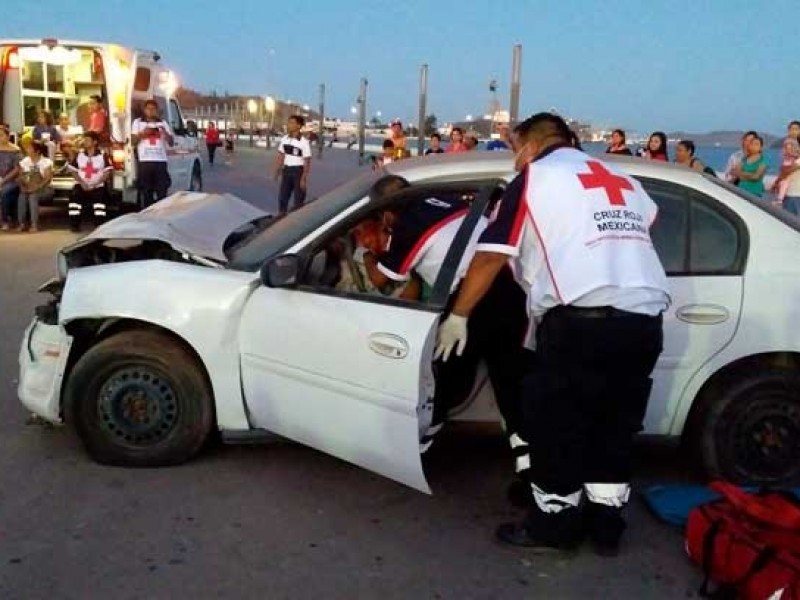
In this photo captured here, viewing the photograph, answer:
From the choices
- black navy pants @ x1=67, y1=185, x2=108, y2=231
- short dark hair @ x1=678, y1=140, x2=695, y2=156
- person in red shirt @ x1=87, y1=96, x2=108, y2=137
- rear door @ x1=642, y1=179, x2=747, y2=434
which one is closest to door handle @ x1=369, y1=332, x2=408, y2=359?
rear door @ x1=642, y1=179, x2=747, y2=434

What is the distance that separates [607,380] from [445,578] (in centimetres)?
98

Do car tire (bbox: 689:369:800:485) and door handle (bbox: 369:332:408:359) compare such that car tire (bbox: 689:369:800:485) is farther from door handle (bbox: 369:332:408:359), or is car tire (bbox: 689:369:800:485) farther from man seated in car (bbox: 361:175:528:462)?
door handle (bbox: 369:332:408:359)

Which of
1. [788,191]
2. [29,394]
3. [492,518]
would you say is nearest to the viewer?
[492,518]

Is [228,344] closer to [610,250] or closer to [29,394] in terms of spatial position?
[29,394]

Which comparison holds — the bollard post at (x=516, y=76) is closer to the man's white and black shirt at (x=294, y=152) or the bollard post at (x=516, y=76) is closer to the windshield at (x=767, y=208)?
the man's white and black shirt at (x=294, y=152)

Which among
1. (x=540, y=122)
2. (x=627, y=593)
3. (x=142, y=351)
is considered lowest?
(x=627, y=593)

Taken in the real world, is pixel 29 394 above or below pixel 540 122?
below

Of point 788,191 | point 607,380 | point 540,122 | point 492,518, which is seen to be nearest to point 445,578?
point 492,518

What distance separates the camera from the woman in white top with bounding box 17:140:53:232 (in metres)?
12.2

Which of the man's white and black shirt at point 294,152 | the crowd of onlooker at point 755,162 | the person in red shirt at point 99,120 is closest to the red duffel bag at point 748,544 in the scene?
the crowd of onlooker at point 755,162

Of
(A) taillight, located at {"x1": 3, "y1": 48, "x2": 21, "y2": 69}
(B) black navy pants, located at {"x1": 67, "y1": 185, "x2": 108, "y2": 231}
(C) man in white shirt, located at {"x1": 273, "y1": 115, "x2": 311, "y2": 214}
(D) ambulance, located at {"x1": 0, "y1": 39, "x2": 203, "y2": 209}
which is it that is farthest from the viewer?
(A) taillight, located at {"x1": 3, "y1": 48, "x2": 21, "y2": 69}

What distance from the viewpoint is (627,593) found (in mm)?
3301

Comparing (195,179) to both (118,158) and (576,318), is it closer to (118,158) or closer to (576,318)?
(118,158)

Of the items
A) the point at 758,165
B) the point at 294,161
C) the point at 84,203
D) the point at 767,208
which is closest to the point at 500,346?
the point at 767,208
